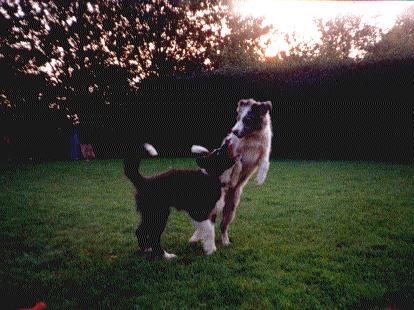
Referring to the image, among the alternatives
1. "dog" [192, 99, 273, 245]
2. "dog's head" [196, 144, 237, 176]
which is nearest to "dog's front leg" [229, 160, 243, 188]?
"dog" [192, 99, 273, 245]

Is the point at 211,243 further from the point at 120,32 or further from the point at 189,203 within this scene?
the point at 120,32

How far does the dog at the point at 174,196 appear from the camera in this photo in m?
4.38

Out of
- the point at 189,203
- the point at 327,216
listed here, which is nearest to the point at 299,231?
→ the point at 327,216

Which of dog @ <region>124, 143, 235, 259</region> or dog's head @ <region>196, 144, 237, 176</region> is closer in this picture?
dog @ <region>124, 143, 235, 259</region>

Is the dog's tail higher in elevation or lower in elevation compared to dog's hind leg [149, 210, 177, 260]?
higher

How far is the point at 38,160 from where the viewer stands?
20781 millimetres

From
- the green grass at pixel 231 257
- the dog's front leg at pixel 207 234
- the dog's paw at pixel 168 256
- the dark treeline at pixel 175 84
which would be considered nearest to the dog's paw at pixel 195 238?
the green grass at pixel 231 257

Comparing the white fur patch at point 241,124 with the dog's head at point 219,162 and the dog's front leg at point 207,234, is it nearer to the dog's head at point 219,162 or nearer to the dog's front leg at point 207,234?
the dog's head at point 219,162

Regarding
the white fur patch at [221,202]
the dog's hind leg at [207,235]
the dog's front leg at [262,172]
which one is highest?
the dog's front leg at [262,172]

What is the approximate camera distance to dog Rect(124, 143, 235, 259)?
438cm

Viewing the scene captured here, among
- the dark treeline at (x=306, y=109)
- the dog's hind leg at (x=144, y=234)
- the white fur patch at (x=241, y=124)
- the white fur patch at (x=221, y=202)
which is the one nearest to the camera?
the dog's hind leg at (x=144, y=234)

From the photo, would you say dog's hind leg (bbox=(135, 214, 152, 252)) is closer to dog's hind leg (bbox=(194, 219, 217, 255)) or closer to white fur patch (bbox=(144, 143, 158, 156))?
dog's hind leg (bbox=(194, 219, 217, 255))

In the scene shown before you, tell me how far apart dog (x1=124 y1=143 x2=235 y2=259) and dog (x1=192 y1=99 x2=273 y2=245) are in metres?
0.25

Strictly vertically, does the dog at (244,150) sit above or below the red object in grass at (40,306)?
above
